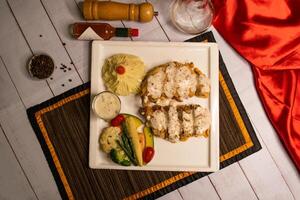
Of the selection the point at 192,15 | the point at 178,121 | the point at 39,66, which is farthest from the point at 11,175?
the point at 192,15

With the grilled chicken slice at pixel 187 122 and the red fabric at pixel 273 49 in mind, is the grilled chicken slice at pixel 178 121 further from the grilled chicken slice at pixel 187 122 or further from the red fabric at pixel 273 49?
the red fabric at pixel 273 49

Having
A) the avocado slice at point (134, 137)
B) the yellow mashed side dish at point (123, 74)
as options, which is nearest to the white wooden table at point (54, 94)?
the yellow mashed side dish at point (123, 74)

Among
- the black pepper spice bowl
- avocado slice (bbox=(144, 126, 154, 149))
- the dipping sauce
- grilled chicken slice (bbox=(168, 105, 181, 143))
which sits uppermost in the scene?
the black pepper spice bowl

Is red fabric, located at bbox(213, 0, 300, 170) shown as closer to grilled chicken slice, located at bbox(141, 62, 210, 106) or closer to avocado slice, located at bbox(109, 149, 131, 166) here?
grilled chicken slice, located at bbox(141, 62, 210, 106)

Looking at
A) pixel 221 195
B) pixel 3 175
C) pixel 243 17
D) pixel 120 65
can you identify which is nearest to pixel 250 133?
pixel 221 195

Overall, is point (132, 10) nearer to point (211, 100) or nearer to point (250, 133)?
point (211, 100)

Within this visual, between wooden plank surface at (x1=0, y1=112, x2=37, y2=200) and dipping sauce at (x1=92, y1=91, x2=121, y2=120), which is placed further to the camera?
wooden plank surface at (x1=0, y1=112, x2=37, y2=200)

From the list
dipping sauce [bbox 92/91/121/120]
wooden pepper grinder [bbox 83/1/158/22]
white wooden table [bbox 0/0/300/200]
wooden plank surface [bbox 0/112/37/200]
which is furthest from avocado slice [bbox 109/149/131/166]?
wooden pepper grinder [bbox 83/1/158/22]

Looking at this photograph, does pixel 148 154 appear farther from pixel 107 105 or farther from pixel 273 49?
pixel 273 49
